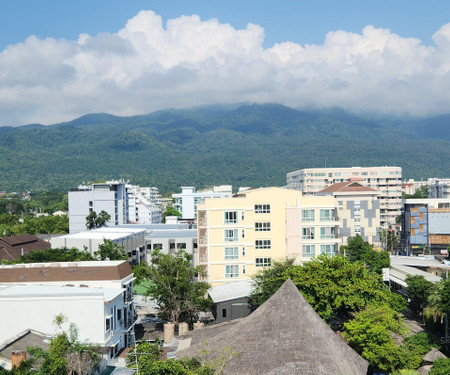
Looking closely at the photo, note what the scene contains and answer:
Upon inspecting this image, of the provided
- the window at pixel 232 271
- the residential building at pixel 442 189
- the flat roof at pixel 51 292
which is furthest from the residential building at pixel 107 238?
the residential building at pixel 442 189

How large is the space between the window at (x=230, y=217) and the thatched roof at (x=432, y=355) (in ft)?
63.1

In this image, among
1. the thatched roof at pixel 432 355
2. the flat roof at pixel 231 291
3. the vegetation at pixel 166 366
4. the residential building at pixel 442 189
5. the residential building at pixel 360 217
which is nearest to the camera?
the vegetation at pixel 166 366

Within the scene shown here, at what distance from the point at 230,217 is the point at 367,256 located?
51.9ft

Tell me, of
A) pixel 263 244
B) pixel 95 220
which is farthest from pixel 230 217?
pixel 95 220

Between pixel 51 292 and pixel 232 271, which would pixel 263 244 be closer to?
pixel 232 271

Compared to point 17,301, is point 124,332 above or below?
below

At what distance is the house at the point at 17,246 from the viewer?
187 feet

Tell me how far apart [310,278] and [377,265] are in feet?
67.8

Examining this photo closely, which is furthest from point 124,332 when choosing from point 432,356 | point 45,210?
point 45,210

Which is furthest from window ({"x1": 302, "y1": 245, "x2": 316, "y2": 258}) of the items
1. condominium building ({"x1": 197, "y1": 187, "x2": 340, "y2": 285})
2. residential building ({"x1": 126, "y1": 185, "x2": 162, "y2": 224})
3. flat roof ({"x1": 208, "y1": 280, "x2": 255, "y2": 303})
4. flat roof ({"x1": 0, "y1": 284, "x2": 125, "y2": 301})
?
residential building ({"x1": 126, "y1": 185, "x2": 162, "y2": 224})

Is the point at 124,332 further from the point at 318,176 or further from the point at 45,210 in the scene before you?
the point at 45,210

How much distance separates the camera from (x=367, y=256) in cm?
5025

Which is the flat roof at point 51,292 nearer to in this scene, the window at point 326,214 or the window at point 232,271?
the window at point 232,271

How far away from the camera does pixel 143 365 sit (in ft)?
73.8
